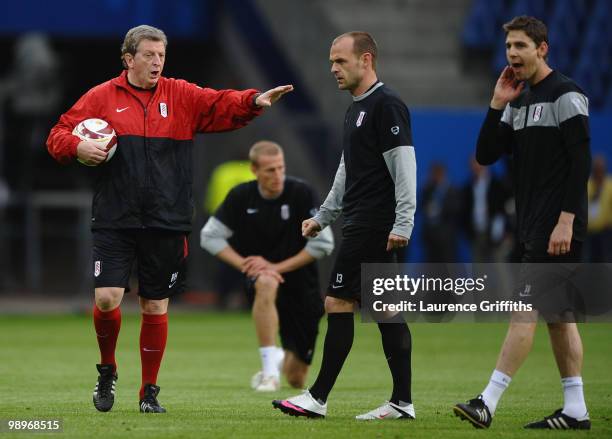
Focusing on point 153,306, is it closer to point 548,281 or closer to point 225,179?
point 548,281

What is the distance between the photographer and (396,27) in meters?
23.8

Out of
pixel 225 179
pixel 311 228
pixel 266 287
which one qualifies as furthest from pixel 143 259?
pixel 225 179

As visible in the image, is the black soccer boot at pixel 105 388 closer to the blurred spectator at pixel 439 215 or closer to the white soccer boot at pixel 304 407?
the white soccer boot at pixel 304 407

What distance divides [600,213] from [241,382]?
8.93 m

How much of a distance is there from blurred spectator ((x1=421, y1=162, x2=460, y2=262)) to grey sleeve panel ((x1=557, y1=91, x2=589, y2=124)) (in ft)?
37.8

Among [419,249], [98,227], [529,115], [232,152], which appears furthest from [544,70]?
[232,152]

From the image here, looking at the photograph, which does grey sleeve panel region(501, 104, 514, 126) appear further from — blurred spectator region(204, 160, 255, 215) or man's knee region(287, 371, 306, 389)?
blurred spectator region(204, 160, 255, 215)

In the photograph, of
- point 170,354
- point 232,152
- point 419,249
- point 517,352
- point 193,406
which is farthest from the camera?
point 232,152

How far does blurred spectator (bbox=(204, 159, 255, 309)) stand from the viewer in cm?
1905

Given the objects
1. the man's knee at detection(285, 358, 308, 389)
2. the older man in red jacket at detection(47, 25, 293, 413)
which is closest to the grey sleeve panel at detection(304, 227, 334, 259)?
the man's knee at detection(285, 358, 308, 389)

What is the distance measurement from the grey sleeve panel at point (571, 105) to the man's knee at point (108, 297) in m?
Answer: 2.94

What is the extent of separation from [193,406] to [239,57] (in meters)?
14.5

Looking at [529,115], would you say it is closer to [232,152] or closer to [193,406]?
[193,406]

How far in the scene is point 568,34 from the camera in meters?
23.3
